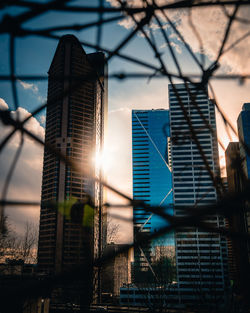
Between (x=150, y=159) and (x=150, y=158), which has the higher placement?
(x=150, y=158)

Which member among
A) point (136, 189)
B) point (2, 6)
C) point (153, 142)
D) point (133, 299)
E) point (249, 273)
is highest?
point (153, 142)

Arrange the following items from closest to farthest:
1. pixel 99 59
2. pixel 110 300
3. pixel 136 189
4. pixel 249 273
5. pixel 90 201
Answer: pixel 90 201 < pixel 99 59 < pixel 249 273 < pixel 110 300 < pixel 136 189

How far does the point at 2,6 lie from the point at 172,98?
9752 cm

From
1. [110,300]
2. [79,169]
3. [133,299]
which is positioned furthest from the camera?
[133,299]

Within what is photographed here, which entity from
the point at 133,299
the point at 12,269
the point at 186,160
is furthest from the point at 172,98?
the point at 12,269

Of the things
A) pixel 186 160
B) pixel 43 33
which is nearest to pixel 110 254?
pixel 43 33

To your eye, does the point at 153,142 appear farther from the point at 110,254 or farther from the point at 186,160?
the point at 110,254

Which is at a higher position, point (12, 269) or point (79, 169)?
point (79, 169)

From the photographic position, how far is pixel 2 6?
4.53 feet

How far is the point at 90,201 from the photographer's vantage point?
1.35m

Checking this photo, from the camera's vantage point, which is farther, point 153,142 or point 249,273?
point 153,142

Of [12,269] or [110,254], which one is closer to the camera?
[110,254]

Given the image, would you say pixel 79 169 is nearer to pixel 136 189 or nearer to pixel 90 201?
pixel 90 201

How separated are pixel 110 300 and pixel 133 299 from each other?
250 inches
